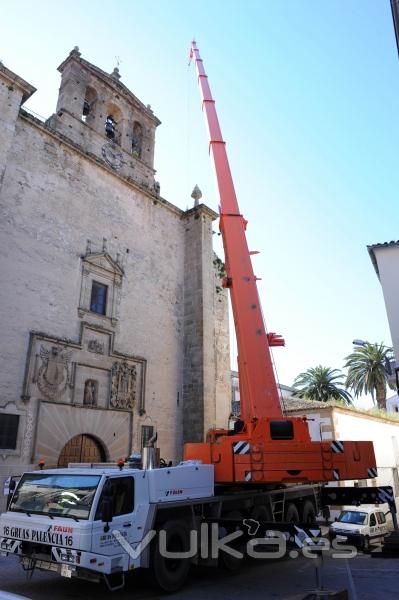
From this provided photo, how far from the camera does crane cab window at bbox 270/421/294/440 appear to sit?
723cm

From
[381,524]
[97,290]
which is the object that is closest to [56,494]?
[97,290]

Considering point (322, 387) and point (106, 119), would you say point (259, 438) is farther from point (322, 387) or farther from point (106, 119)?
point (322, 387)

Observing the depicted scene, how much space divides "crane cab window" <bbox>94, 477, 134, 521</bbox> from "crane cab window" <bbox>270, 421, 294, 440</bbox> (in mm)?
2368

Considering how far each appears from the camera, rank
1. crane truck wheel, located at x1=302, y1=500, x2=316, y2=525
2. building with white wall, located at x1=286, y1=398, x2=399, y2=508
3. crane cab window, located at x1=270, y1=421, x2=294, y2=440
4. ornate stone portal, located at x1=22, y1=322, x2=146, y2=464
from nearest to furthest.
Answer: crane cab window, located at x1=270, y1=421, x2=294, y2=440 < crane truck wheel, located at x1=302, y1=500, x2=316, y2=525 < ornate stone portal, located at x1=22, y1=322, x2=146, y2=464 < building with white wall, located at x1=286, y1=398, x2=399, y2=508

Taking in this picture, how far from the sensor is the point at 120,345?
15602 mm

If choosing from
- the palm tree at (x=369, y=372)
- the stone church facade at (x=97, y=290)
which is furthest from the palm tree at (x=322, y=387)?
the stone church facade at (x=97, y=290)

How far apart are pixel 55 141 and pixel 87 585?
13.7m

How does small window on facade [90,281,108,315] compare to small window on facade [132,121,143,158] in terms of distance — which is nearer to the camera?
small window on facade [90,281,108,315]

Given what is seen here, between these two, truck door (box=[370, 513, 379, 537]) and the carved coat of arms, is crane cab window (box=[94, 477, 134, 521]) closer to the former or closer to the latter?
the carved coat of arms

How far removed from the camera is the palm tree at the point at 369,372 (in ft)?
106

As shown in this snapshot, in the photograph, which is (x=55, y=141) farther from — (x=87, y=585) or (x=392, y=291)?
(x=87, y=585)

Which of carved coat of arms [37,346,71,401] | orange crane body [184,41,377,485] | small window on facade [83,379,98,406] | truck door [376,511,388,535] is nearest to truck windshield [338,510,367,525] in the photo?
truck door [376,511,388,535]

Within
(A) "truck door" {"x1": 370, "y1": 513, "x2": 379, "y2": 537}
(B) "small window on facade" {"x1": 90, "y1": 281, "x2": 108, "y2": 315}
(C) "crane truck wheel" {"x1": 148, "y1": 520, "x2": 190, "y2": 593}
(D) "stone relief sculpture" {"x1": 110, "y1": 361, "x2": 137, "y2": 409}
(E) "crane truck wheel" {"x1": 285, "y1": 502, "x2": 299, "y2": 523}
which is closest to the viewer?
(C) "crane truck wheel" {"x1": 148, "y1": 520, "x2": 190, "y2": 593}

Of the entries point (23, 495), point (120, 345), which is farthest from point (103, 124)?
point (23, 495)
